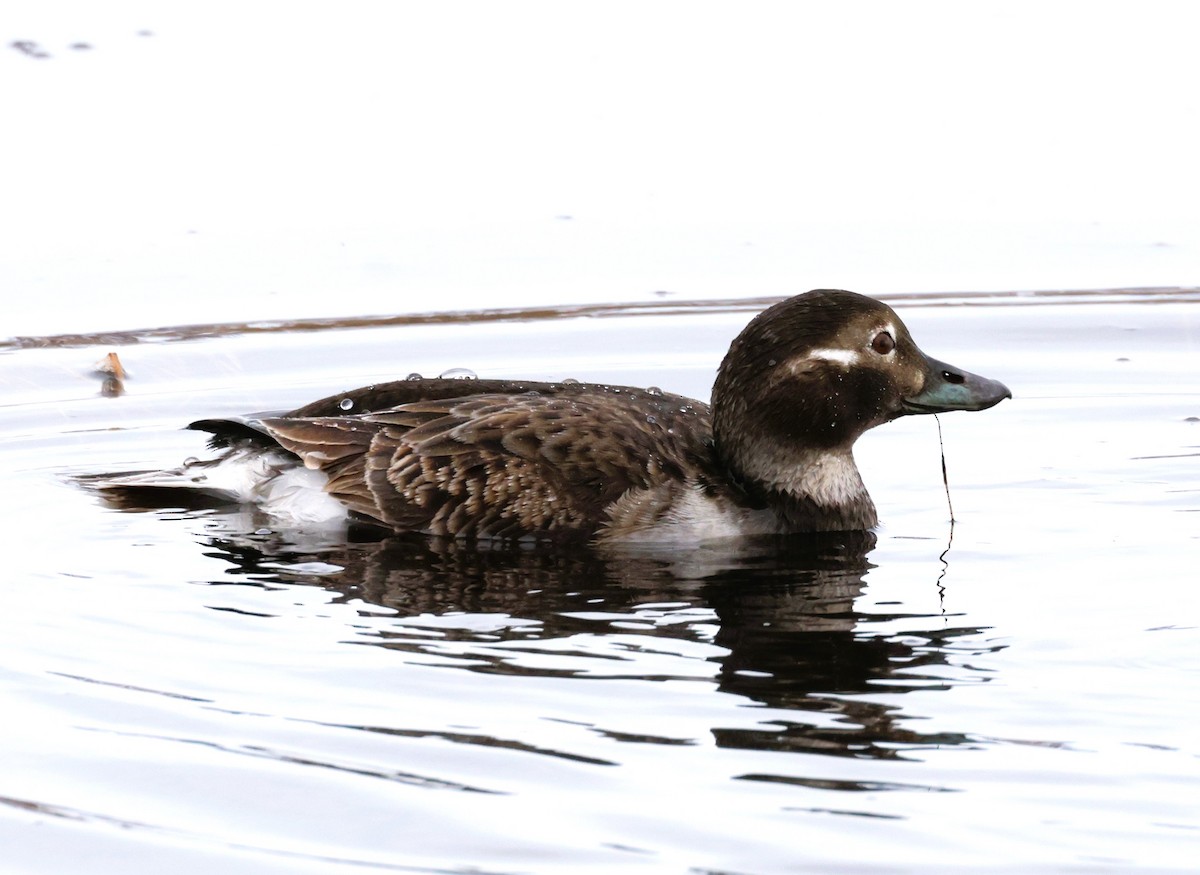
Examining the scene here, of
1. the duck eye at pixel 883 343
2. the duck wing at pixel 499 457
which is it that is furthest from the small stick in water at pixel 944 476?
the duck wing at pixel 499 457

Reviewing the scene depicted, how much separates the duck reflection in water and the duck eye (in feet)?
2.49

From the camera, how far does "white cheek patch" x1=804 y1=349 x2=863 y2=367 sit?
885 cm

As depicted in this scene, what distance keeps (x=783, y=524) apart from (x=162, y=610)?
8.66 ft

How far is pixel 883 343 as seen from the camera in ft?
29.2

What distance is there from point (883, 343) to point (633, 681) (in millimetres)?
2538

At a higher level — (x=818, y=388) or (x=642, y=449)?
(x=818, y=388)

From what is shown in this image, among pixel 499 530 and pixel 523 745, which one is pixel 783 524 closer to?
pixel 499 530

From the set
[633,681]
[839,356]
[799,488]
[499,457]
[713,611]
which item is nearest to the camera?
[633,681]

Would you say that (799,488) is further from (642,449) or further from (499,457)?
(499,457)

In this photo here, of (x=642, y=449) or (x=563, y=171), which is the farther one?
(x=563, y=171)

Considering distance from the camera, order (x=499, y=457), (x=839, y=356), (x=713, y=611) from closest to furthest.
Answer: (x=713, y=611), (x=499, y=457), (x=839, y=356)

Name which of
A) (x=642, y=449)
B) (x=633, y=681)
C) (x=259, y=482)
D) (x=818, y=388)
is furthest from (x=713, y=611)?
(x=259, y=482)

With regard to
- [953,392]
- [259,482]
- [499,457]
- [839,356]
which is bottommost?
[259,482]

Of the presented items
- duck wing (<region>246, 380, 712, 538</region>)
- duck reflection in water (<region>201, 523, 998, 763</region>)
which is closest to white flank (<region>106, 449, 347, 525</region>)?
duck wing (<region>246, 380, 712, 538</region>)
